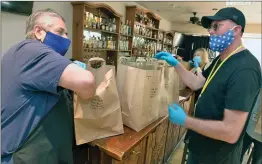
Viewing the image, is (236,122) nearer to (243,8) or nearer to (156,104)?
(156,104)

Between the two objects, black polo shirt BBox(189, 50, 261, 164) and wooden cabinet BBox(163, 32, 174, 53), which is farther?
wooden cabinet BBox(163, 32, 174, 53)

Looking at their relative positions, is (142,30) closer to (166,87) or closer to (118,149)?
(166,87)

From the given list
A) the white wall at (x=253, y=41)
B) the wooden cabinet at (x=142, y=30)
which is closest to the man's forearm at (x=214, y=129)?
the wooden cabinet at (x=142, y=30)

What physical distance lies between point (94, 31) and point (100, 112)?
8.97 ft

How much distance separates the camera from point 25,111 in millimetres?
771

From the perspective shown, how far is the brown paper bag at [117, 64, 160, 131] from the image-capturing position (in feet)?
3.49

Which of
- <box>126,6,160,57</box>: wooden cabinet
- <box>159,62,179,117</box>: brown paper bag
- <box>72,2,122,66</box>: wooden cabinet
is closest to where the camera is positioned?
<box>159,62,179,117</box>: brown paper bag

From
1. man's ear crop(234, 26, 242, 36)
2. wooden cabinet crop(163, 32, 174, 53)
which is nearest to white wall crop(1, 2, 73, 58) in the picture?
man's ear crop(234, 26, 242, 36)

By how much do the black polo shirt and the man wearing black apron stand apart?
0.67 meters

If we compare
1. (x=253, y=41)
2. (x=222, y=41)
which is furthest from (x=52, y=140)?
(x=253, y=41)

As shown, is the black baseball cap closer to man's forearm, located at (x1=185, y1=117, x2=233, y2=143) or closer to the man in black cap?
the man in black cap

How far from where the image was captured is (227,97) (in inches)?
35.7

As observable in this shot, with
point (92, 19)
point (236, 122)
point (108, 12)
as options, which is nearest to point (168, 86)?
point (236, 122)

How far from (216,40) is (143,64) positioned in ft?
1.52
